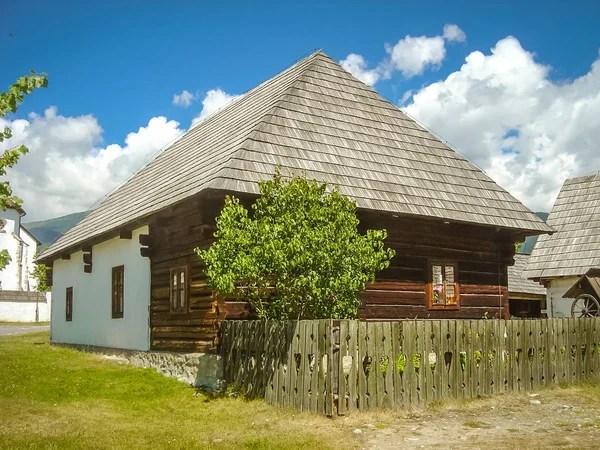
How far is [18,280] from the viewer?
5697 cm

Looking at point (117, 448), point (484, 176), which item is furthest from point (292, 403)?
point (484, 176)

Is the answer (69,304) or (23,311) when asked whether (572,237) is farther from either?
(23,311)

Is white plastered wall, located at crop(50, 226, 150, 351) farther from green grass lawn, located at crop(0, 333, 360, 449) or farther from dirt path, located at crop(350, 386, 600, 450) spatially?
dirt path, located at crop(350, 386, 600, 450)

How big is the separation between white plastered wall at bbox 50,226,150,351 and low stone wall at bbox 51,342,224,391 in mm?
341

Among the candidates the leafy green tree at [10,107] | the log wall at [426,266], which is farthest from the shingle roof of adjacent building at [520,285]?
the leafy green tree at [10,107]

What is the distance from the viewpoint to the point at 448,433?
7.96 m

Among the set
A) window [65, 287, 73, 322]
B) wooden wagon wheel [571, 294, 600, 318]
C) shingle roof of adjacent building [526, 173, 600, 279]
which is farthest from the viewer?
shingle roof of adjacent building [526, 173, 600, 279]

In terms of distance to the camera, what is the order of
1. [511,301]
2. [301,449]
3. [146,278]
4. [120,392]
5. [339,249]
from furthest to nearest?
[511,301], [146,278], [120,392], [339,249], [301,449]

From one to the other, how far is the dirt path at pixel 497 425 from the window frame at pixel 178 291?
5.06 m

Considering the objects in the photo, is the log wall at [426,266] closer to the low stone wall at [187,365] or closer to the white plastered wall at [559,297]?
the low stone wall at [187,365]

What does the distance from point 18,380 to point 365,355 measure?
21.9ft

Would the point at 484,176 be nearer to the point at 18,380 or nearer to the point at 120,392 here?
the point at 120,392

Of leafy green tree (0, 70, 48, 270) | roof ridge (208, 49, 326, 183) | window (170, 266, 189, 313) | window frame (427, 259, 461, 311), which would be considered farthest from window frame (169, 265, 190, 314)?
leafy green tree (0, 70, 48, 270)

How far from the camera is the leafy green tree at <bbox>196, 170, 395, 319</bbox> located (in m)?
9.51
